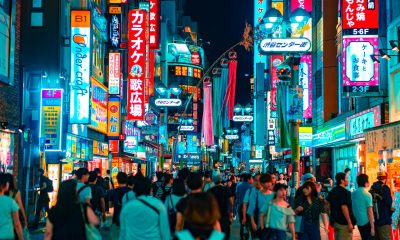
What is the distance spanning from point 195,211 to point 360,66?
21643 millimetres

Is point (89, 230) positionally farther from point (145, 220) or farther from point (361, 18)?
point (361, 18)

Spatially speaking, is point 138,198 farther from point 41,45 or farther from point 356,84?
point 41,45

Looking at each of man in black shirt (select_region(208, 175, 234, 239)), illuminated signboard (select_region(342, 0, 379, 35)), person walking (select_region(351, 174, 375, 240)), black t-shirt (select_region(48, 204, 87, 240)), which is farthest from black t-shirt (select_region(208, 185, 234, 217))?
illuminated signboard (select_region(342, 0, 379, 35))

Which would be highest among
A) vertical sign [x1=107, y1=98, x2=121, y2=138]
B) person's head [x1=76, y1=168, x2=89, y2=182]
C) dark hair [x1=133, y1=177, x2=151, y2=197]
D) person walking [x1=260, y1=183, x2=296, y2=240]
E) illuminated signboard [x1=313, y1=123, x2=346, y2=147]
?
vertical sign [x1=107, y1=98, x2=121, y2=138]

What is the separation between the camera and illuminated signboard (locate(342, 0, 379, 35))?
85.4 ft

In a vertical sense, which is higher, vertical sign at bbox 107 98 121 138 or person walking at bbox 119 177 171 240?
vertical sign at bbox 107 98 121 138

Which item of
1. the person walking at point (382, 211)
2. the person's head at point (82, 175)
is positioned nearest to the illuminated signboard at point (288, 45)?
the person walking at point (382, 211)

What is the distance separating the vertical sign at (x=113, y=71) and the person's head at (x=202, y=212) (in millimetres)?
34029

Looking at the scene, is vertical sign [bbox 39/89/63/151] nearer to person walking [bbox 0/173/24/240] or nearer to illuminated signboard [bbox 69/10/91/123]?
illuminated signboard [bbox 69/10/91/123]

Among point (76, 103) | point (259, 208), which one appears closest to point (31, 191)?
point (76, 103)

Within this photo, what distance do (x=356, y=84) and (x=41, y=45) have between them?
1252 centimetres

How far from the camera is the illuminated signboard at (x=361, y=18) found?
26031 millimetres

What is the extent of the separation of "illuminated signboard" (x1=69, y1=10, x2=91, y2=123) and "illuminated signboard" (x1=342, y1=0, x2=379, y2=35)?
406 inches

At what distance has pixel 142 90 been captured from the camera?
138ft
